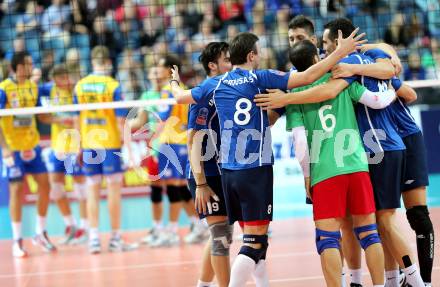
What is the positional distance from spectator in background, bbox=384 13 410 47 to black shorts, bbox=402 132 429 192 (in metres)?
9.21

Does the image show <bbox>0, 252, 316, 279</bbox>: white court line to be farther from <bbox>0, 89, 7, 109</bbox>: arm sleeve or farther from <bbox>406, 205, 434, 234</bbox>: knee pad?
<bbox>406, 205, 434, 234</bbox>: knee pad

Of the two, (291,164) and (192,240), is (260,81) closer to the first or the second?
(192,240)

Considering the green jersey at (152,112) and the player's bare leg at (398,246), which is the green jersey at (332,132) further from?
the green jersey at (152,112)

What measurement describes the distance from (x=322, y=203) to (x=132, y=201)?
8808mm

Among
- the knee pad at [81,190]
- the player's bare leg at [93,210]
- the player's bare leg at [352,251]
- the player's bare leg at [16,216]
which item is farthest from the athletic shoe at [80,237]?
the player's bare leg at [352,251]

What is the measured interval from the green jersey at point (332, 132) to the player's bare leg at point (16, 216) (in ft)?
16.5

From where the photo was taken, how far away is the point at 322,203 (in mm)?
5328

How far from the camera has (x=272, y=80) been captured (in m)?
5.38

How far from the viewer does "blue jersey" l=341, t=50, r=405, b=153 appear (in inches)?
218

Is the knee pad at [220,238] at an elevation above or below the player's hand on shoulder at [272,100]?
below

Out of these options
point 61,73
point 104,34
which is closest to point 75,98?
point 61,73

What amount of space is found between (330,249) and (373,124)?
959mm

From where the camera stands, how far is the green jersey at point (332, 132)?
534 centimetres

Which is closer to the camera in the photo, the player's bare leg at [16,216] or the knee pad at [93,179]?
the player's bare leg at [16,216]
